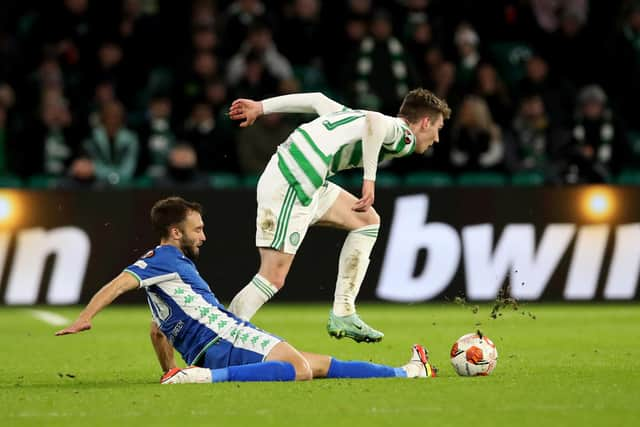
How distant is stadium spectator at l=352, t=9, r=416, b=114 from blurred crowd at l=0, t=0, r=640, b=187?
0.05 ft

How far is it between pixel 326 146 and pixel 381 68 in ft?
23.8

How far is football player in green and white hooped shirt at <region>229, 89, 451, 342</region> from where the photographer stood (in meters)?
8.12

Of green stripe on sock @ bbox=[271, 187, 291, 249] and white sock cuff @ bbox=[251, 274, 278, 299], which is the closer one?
white sock cuff @ bbox=[251, 274, 278, 299]

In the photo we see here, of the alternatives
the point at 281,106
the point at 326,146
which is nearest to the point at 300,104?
the point at 281,106

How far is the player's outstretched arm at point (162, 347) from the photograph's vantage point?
7.56 metres

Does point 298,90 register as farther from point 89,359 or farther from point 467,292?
point 89,359

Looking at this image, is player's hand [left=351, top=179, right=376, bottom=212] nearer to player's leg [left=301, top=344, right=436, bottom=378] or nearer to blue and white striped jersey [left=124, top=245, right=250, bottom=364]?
player's leg [left=301, top=344, right=436, bottom=378]

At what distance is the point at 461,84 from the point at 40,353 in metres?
7.41

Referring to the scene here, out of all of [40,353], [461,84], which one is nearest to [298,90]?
[461,84]

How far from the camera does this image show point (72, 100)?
15.8 metres

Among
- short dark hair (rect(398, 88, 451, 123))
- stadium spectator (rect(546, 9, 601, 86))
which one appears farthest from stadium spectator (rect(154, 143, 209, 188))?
short dark hair (rect(398, 88, 451, 123))

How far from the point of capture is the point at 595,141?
14.9 metres

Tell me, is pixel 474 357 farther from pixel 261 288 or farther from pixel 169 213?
pixel 169 213

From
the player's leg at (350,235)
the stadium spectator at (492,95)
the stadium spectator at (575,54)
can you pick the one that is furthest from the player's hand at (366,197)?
the stadium spectator at (575,54)
